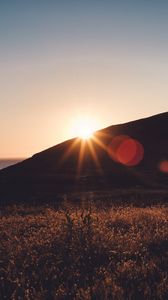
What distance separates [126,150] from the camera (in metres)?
54.8

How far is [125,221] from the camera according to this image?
12312mm

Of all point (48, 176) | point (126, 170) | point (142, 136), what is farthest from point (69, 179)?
point (142, 136)

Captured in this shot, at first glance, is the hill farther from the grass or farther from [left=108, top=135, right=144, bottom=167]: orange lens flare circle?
the grass

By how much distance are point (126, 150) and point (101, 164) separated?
596 cm

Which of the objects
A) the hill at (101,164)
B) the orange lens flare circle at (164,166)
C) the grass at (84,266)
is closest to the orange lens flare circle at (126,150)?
the hill at (101,164)

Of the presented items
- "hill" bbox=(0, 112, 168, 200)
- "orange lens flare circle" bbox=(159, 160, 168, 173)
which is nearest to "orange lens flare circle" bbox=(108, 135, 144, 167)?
"hill" bbox=(0, 112, 168, 200)

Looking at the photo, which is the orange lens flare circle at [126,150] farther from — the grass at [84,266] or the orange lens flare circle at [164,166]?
the grass at [84,266]

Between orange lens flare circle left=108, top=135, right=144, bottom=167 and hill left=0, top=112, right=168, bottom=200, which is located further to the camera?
orange lens flare circle left=108, top=135, right=144, bottom=167

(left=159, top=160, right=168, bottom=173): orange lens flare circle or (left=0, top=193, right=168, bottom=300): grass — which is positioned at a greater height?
(left=159, top=160, right=168, bottom=173): orange lens flare circle

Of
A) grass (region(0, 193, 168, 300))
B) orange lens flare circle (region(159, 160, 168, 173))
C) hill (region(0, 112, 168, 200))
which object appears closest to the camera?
grass (region(0, 193, 168, 300))

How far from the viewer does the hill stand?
3775cm

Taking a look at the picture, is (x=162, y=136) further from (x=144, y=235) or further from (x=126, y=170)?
(x=144, y=235)

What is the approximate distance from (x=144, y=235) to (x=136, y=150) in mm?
44779

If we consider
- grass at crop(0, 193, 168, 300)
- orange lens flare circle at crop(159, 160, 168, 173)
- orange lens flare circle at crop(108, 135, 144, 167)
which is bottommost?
grass at crop(0, 193, 168, 300)
